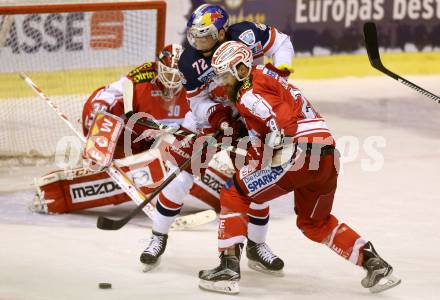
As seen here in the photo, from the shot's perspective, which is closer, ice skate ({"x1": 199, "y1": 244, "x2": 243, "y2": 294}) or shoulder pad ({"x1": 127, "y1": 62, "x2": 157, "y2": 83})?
ice skate ({"x1": 199, "y1": 244, "x2": 243, "y2": 294})

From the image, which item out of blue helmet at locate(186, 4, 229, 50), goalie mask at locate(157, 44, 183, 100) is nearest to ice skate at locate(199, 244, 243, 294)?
blue helmet at locate(186, 4, 229, 50)

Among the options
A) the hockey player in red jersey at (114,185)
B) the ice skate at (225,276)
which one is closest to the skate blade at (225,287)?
the ice skate at (225,276)

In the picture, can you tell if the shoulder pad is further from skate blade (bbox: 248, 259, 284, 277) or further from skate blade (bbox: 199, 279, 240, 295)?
skate blade (bbox: 199, 279, 240, 295)

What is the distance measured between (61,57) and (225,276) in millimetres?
3477

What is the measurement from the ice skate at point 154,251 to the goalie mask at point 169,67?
90cm

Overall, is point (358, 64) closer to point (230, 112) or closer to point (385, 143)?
point (385, 143)

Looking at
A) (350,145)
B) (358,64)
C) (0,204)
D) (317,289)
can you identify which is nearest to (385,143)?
(350,145)

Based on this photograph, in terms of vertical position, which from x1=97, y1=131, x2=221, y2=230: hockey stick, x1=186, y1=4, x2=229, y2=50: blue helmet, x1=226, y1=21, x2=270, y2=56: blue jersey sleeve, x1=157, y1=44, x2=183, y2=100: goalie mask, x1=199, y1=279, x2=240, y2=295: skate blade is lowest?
x1=199, y1=279, x2=240, y2=295: skate blade

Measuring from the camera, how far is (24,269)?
4.71m

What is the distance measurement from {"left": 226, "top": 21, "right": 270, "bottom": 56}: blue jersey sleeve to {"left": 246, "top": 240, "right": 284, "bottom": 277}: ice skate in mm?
870

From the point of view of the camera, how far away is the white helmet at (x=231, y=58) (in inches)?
173

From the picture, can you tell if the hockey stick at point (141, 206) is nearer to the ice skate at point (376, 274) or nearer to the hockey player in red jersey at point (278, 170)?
the hockey player in red jersey at point (278, 170)

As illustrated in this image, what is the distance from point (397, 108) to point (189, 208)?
3.17 m

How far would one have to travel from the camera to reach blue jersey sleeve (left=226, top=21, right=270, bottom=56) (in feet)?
16.4
